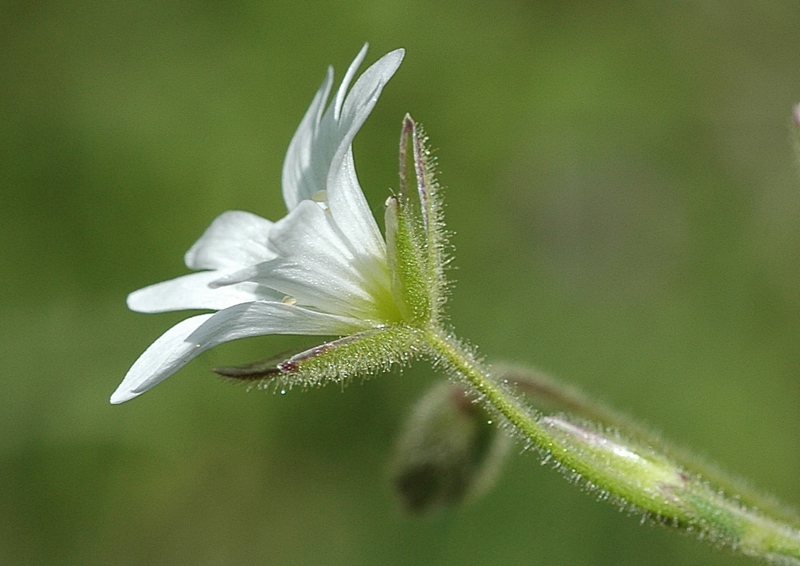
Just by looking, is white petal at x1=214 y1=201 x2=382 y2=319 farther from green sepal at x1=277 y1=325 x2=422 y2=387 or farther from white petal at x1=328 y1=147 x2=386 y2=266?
green sepal at x1=277 y1=325 x2=422 y2=387

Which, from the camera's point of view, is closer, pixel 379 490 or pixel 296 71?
pixel 379 490

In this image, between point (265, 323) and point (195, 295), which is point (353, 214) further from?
point (195, 295)

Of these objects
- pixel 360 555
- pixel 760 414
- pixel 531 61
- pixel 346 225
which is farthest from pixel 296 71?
pixel 346 225

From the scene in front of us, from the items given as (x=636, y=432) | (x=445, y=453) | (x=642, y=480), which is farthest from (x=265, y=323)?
(x=445, y=453)

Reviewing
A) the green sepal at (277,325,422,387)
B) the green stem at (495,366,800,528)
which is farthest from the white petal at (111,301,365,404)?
the green stem at (495,366,800,528)

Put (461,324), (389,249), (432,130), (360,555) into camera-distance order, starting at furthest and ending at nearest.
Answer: (432,130) < (461,324) < (360,555) < (389,249)

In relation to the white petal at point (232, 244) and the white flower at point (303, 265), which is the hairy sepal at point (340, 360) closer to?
the white flower at point (303, 265)

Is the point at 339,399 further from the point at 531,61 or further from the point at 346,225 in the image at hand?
the point at 346,225
